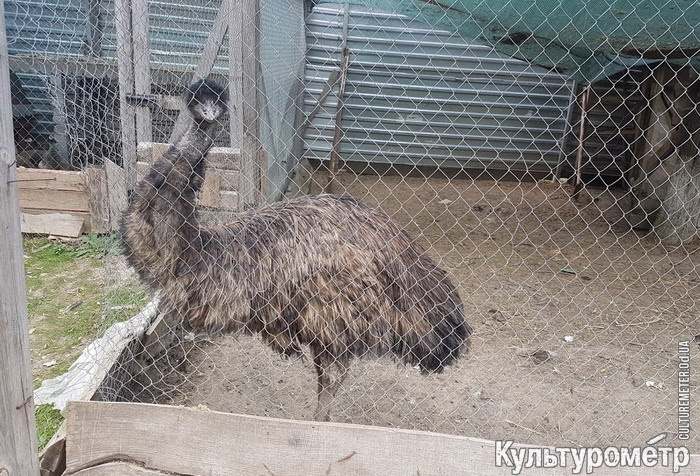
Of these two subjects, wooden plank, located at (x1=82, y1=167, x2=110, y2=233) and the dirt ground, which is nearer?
the dirt ground

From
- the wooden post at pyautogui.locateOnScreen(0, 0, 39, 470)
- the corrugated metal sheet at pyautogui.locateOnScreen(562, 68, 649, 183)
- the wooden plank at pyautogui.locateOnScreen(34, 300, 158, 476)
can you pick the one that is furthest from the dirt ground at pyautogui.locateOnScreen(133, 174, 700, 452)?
the corrugated metal sheet at pyautogui.locateOnScreen(562, 68, 649, 183)

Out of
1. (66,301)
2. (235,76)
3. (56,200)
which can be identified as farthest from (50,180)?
(235,76)

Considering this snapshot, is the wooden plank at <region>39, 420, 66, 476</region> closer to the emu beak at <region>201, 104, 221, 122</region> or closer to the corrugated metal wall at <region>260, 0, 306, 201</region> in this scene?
the emu beak at <region>201, 104, 221, 122</region>

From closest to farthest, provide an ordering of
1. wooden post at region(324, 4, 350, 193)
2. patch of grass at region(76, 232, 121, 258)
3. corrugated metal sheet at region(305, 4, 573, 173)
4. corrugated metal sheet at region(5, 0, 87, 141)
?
patch of grass at region(76, 232, 121, 258) < corrugated metal sheet at region(5, 0, 87, 141) < wooden post at region(324, 4, 350, 193) < corrugated metal sheet at region(305, 4, 573, 173)

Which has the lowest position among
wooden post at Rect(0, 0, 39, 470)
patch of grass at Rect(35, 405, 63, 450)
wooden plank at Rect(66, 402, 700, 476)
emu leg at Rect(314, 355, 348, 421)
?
patch of grass at Rect(35, 405, 63, 450)

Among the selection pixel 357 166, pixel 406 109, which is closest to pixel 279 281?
pixel 406 109

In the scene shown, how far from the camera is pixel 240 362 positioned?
153 inches

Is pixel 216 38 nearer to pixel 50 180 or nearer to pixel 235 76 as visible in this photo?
pixel 235 76

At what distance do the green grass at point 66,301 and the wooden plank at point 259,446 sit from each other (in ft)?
2.12

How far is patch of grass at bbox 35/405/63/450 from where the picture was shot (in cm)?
278

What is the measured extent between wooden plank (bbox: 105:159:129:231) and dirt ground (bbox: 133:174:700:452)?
203 centimetres

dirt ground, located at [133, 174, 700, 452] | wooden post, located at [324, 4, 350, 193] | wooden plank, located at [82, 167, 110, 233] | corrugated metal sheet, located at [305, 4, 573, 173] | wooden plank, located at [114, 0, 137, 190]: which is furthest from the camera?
corrugated metal sheet, located at [305, 4, 573, 173]

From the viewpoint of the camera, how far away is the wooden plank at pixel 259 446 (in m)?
2.22

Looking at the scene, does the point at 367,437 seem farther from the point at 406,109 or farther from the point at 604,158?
the point at 604,158
